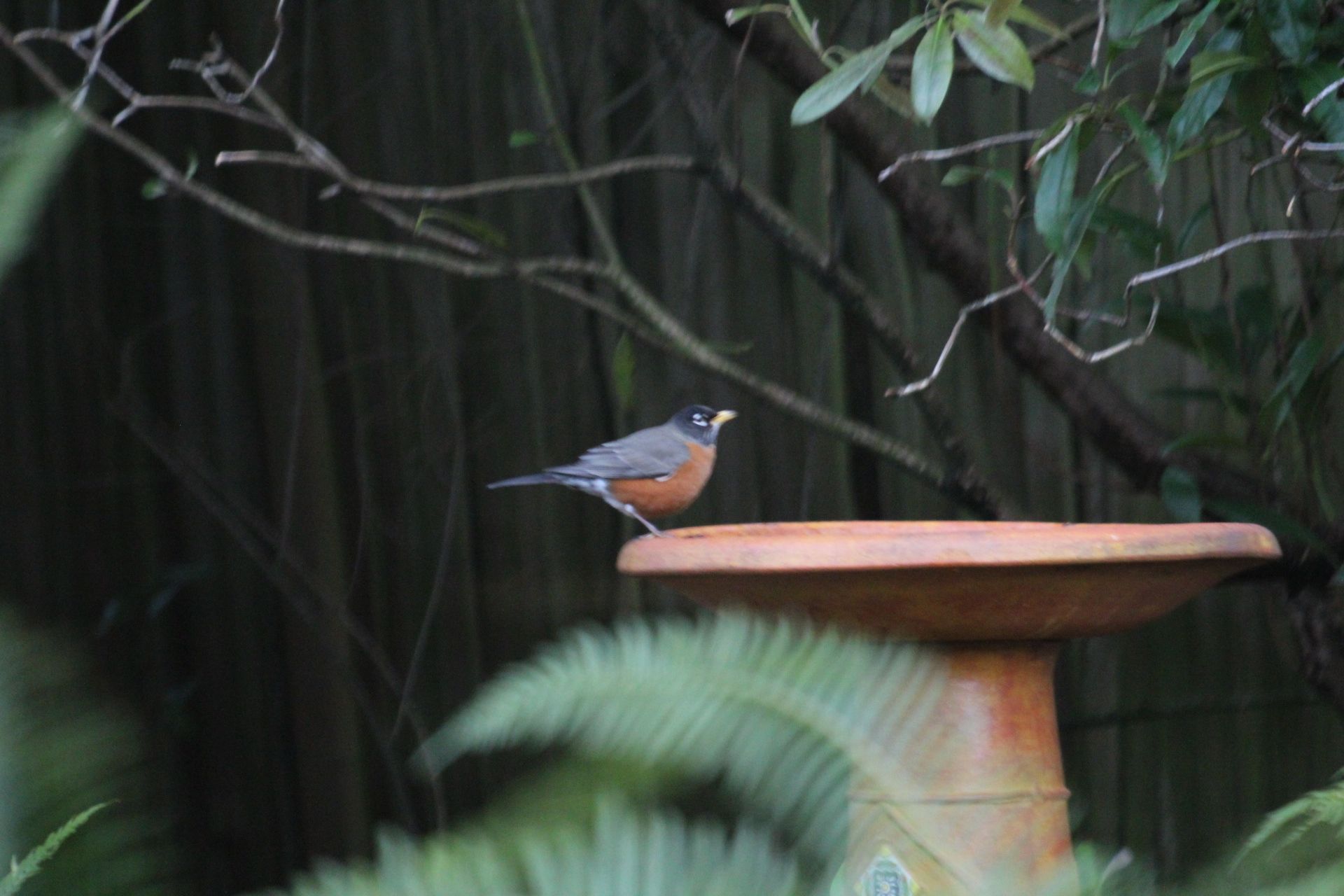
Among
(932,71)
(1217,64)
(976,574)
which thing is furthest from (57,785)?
(1217,64)

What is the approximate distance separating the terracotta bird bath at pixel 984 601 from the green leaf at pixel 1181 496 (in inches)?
26.5

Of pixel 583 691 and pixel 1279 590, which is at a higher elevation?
pixel 583 691

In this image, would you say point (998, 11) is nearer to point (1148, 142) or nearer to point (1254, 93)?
point (1148, 142)

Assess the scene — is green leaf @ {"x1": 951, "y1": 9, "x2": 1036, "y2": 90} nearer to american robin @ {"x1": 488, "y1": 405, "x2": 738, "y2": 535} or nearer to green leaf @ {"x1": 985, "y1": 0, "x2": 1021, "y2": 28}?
green leaf @ {"x1": 985, "y1": 0, "x2": 1021, "y2": 28}

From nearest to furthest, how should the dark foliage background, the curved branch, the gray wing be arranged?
the curved branch → the gray wing → the dark foliage background

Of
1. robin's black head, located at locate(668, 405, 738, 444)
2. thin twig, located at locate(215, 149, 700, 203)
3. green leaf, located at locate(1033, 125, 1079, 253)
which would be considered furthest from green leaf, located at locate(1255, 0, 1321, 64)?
robin's black head, located at locate(668, 405, 738, 444)

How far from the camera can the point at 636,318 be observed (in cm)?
316

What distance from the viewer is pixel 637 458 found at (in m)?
2.82

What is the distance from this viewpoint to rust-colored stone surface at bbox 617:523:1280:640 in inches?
60.8

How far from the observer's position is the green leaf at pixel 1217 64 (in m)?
1.89

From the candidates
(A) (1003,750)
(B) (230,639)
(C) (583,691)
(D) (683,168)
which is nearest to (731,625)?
(C) (583,691)

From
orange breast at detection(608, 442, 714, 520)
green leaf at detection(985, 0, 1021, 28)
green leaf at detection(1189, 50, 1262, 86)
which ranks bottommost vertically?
orange breast at detection(608, 442, 714, 520)

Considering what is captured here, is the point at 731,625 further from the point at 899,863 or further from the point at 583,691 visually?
the point at 899,863

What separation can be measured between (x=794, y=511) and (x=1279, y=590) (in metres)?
1.00
